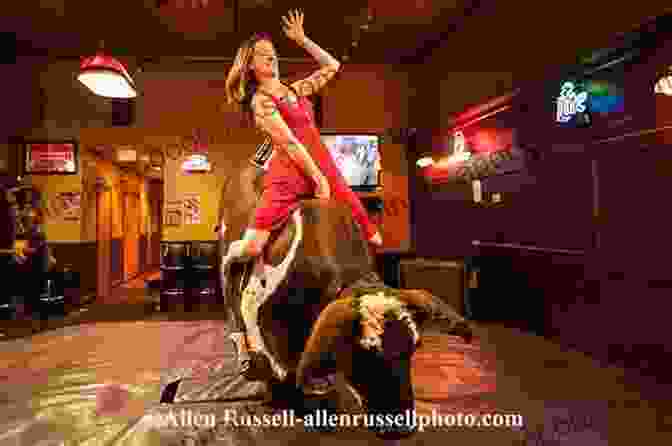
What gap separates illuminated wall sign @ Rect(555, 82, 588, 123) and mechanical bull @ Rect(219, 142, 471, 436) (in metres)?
2.92

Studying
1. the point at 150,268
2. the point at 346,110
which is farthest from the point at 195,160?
the point at 150,268

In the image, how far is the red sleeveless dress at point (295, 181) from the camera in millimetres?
1442

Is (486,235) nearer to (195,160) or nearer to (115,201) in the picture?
(195,160)

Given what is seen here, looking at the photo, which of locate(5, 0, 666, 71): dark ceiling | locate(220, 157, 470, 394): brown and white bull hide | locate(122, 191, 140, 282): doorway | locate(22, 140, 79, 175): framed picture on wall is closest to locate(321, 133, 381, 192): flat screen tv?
locate(5, 0, 666, 71): dark ceiling

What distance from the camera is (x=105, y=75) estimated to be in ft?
→ 11.5

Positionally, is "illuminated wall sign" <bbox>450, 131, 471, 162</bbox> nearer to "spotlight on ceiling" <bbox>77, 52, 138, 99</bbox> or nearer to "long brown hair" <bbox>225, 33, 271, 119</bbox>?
"long brown hair" <bbox>225, 33, 271, 119</bbox>

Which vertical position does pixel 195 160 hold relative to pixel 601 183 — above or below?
above

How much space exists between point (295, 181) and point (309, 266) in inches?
15.3

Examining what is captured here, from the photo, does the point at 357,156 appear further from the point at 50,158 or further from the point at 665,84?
the point at 50,158

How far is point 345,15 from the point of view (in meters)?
3.43

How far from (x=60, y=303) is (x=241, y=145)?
388 centimetres

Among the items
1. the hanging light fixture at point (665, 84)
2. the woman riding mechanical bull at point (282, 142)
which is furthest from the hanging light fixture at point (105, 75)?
the hanging light fixture at point (665, 84)

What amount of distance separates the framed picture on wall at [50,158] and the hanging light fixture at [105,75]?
2.89 m

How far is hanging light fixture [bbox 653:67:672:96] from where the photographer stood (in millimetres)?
2553
